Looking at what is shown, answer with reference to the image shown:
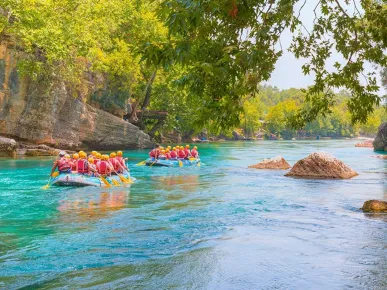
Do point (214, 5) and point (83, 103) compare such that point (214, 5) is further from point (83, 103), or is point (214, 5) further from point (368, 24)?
point (83, 103)

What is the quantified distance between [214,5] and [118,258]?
5.53 m

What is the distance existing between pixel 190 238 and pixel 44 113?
24546mm

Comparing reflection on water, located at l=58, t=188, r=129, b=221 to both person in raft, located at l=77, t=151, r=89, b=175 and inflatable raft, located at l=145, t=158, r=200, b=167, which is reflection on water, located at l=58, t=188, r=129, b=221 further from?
inflatable raft, located at l=145, t=158, r=200, b=167

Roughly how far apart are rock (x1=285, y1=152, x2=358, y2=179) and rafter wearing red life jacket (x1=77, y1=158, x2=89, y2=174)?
9.96m

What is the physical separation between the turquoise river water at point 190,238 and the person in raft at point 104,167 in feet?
4.39

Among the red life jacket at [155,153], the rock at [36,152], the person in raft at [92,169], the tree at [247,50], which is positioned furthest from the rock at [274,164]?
the tree at [247,50]

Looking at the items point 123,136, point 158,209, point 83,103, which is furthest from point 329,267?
point 123,136

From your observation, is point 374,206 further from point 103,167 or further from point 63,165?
→ point 63,165

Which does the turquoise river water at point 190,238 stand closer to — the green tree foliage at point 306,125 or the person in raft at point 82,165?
the person in raft at point 82,165

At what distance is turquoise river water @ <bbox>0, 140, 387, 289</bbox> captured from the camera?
7875 mm

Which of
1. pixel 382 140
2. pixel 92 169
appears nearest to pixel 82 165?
pixel 92 169

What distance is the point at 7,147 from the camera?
29578mm

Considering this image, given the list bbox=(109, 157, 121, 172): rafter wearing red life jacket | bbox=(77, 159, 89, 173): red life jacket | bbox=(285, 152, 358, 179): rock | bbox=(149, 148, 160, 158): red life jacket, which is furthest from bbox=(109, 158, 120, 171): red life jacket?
bbox=(285, 152, 358, 179): rock

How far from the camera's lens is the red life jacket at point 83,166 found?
18.0 m
